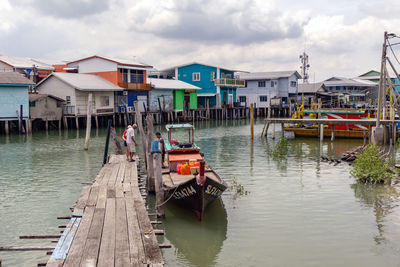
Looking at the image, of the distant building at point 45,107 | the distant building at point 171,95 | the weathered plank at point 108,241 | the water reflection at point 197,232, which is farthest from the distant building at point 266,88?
the weathered plank at point 108,241

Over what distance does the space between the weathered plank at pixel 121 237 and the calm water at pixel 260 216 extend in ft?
5.69

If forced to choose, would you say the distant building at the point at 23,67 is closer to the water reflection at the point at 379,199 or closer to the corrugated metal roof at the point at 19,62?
the corrugated metal roof at the point at 19,62

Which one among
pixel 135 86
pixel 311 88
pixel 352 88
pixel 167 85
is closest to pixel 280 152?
pixel 135 86

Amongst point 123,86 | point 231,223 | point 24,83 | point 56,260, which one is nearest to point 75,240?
point 56,260

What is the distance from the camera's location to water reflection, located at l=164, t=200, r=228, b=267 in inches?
404

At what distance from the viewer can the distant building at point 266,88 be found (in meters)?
70.0

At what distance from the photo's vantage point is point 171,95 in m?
55.3

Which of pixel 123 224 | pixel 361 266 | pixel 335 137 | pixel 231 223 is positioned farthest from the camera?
pixel 335 137

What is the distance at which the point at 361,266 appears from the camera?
9516 mm

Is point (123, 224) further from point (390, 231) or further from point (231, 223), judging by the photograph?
point (390, 231)

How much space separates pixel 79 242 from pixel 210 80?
183 feet

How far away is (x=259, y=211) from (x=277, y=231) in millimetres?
1897

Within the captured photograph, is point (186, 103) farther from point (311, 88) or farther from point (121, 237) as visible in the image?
point (121, 237)

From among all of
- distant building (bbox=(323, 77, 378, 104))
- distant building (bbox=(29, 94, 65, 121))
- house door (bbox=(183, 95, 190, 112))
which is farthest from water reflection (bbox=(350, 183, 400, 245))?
distant building (bbox=(323, 77, 378, 104))
